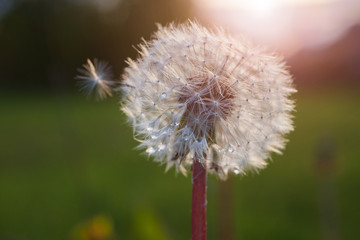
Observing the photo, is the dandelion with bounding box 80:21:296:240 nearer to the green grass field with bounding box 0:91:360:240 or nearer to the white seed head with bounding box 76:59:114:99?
the white seed head with bounding box 76:59:114:99

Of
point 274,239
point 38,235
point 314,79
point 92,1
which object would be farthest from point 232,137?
point 92,1

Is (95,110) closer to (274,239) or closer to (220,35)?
(274,239)

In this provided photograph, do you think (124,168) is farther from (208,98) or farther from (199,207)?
(199,207)

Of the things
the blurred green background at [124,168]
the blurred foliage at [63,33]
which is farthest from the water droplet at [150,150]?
the blurred foliage at [63,33]

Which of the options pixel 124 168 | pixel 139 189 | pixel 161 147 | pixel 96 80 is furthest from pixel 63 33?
pixel 161 147

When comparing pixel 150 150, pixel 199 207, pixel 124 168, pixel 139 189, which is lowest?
pixel 199 207

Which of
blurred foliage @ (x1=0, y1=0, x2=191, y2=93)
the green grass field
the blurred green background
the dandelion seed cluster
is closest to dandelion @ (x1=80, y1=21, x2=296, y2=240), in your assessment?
the dandelion seed cluster
